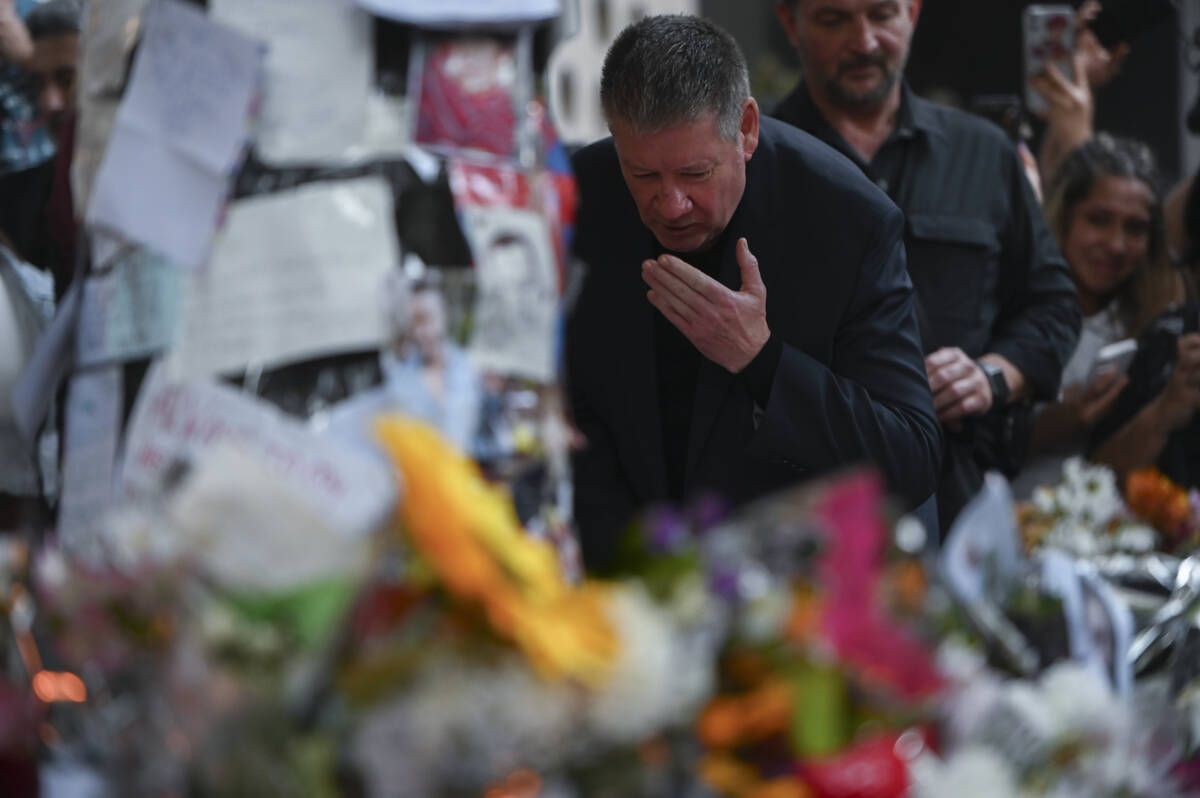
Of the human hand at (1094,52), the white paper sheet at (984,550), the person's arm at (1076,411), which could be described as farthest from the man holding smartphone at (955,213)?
the white paper sheet at (984,550)

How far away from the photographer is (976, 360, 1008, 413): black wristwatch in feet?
10.3

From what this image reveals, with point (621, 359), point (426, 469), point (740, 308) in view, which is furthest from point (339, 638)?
point (621, 359)

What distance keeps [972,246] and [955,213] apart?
7 centimetres

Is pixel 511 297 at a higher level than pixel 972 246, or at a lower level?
higher

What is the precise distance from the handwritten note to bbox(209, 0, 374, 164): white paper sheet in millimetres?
16

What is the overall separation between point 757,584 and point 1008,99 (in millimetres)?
3263

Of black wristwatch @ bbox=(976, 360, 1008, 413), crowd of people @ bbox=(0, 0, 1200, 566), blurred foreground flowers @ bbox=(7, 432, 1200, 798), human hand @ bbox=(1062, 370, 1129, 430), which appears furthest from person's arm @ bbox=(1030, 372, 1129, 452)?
blurred foreground flowers @ bbox=(7, 432, 1200, 798)

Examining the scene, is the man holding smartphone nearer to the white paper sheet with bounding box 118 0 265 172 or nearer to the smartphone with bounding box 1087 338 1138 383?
the smartphone with bounding box 1087 338 1138 383

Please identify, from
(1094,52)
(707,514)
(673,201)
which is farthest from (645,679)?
(1094,52)

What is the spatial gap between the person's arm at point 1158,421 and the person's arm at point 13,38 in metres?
2.47

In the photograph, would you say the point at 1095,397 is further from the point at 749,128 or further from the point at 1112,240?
the point at 749,128

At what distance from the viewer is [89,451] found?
1386 mm

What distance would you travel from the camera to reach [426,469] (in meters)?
1.03

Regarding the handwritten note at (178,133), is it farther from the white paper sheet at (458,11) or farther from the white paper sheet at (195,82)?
the white paper sheet at (458,11)
